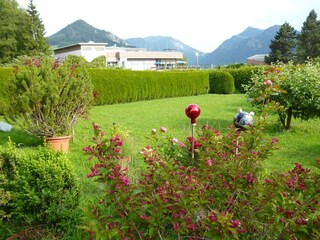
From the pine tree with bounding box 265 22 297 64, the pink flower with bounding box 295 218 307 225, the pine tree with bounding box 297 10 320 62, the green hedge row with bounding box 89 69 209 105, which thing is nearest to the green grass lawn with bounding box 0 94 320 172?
the pink flower with bounding box 295 218 307 225

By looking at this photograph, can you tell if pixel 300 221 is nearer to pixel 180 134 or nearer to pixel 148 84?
pixel 180 134

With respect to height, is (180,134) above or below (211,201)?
below

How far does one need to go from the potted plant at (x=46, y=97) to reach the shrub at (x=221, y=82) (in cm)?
1516

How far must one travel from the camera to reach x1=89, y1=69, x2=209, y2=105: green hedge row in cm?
1405

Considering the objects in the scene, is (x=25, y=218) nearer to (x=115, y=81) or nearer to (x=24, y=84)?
(x=24, y=84)

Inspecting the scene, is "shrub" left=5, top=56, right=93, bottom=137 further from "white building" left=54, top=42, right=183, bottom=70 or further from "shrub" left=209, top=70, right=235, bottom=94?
"white building" left=54, top=42, right=183, bottom=70

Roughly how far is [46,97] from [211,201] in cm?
453

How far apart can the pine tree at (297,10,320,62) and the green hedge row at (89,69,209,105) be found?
96.1 ft

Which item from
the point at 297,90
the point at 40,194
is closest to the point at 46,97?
the point at 40,194

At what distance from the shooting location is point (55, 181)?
256 cm

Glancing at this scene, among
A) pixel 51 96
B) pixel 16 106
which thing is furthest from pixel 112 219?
pixel 16 106

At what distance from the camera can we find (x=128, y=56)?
6475cm

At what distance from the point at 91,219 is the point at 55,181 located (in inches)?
47.3

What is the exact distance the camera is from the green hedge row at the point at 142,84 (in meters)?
14.0
